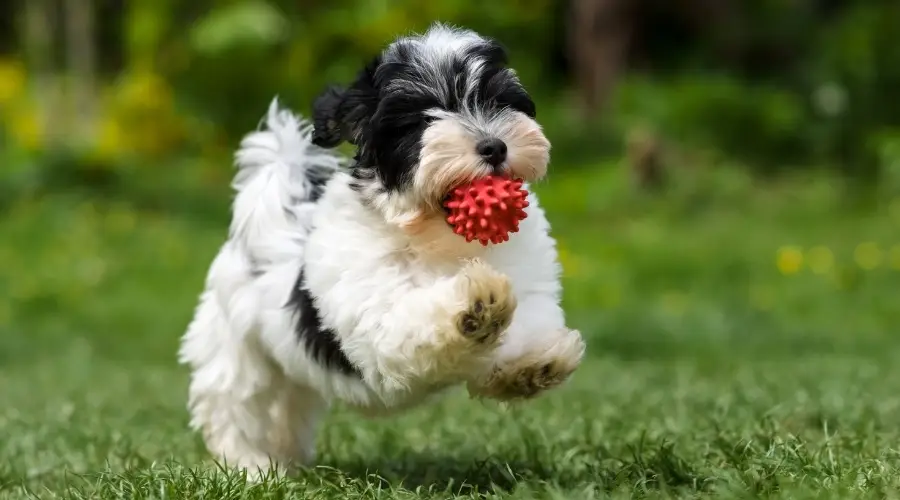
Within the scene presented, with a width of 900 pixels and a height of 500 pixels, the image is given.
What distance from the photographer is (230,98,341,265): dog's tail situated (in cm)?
409

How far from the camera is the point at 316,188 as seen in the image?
14.1ft

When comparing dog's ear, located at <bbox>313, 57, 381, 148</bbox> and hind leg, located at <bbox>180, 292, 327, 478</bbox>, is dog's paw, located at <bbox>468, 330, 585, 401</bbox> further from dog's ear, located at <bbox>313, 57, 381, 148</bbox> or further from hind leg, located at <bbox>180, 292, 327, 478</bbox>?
hind leg, located at <bbox>180, 292, 327, 478</bbox>

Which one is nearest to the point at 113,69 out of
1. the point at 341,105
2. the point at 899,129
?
the point at 899,129

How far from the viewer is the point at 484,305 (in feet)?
10.5

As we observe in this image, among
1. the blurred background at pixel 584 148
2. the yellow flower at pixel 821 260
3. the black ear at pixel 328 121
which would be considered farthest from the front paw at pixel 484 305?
the yellow flower at pixel 821 260

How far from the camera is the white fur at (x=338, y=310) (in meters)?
3.37

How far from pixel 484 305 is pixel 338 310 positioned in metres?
0.55

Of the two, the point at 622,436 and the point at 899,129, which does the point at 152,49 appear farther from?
the point at 622,436

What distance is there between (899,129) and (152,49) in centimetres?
927

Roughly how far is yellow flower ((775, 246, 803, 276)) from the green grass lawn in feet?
0.17

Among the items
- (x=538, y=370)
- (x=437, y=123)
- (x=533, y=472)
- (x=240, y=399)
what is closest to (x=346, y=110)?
(x=437, y=123)

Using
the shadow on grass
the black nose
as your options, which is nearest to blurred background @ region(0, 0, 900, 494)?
the shadow on grass

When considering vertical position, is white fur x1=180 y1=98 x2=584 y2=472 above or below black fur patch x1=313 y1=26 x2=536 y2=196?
below

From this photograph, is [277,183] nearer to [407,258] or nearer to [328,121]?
[328,121]
